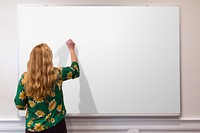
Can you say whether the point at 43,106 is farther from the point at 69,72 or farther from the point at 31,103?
the point at 69,72

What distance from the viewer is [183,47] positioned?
175cm

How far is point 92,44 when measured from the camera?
172 cm

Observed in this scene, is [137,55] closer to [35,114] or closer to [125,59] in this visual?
[125,59]

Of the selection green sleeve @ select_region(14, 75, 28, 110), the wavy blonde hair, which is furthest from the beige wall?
the wavy blonde hair

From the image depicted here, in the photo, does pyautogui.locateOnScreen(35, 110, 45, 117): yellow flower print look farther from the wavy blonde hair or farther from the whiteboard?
the whiteboard

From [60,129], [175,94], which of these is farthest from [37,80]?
[175,94]

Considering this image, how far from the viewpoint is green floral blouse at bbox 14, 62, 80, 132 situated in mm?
1341

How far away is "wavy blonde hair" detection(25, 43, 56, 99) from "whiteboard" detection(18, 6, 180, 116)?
1.38 ft

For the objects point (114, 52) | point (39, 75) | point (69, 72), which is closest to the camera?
point (39, 75)

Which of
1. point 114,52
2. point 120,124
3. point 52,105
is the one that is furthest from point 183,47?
point 52,105

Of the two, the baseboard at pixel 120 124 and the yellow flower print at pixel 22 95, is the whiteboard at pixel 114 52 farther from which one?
the yellow flower print at pixel 22 95

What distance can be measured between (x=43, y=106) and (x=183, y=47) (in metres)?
1.24

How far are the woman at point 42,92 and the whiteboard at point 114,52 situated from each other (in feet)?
1.03

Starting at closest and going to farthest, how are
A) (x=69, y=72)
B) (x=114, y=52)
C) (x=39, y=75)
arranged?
1. (x=39, y=75)
2. (x=69, y=72)
3. (x=114, y=52)
